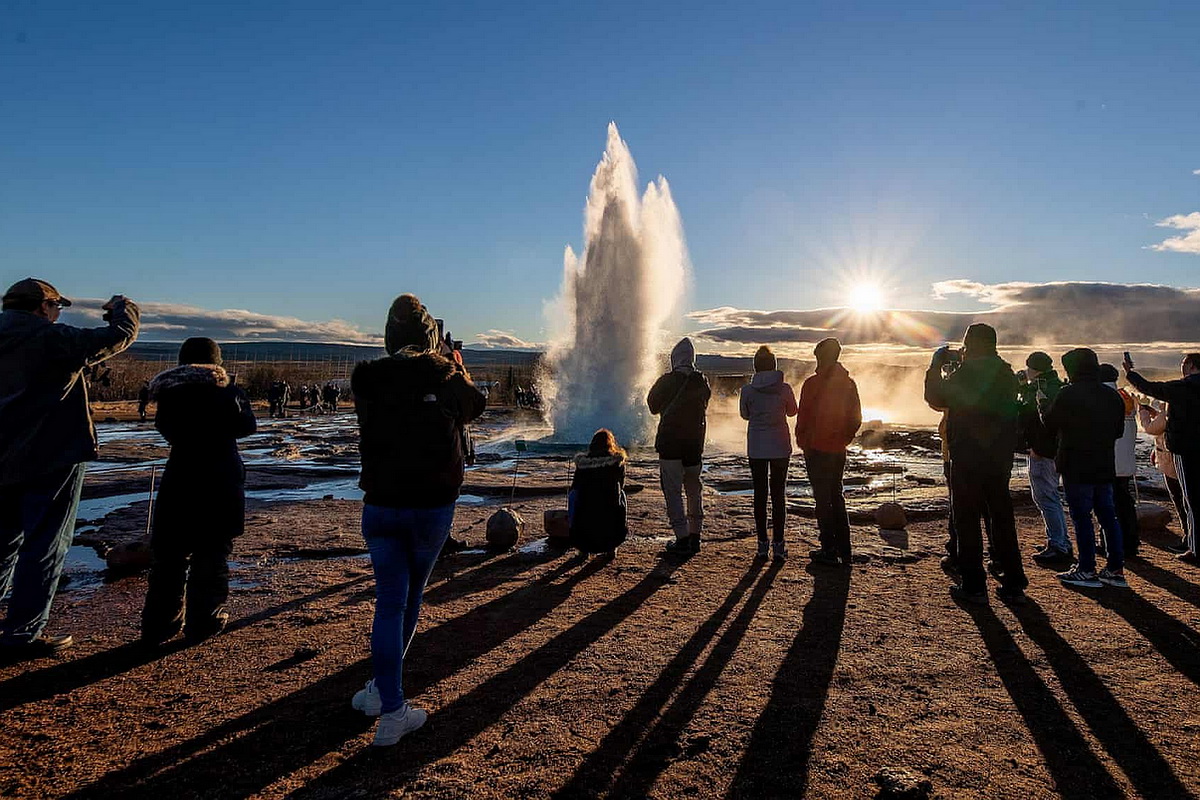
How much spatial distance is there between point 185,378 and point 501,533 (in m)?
3.59

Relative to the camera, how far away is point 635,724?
126 inches

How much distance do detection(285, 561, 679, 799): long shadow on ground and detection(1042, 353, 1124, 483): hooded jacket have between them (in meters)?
3.82

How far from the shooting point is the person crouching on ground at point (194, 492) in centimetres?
402

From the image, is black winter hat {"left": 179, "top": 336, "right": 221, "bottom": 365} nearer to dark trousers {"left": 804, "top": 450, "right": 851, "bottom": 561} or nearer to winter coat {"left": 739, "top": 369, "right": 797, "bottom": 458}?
winter coat {"left": 739, "top": 369, "right": 797, "bottom": 458}

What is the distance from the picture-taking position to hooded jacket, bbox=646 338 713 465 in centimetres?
634

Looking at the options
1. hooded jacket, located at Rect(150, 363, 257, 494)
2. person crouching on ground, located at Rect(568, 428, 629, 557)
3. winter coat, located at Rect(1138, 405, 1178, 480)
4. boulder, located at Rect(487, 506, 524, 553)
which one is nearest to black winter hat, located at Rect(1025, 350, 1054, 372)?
winter coat, located at Rect(1138, 405, 1178, 480)

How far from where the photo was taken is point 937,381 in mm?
5203

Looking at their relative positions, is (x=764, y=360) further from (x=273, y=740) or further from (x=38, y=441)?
(x=38, y=441)

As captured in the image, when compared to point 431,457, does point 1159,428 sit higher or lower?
lower

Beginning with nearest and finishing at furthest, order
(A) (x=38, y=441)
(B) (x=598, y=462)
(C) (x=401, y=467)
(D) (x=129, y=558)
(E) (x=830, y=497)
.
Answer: (C) (x=401, y=467), (A) (x=38, y=441), (D) (x=129, y=558), (E) (x=830, y=497), (B) (x=598, y=462)

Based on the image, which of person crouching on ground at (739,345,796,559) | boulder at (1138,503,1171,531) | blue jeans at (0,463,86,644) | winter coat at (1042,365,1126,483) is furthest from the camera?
boulder at (1138,503,1171,531)

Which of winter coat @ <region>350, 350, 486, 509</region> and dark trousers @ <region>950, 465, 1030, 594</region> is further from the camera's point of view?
dark trousers @ <region>950, 465, 1030, 594</region>

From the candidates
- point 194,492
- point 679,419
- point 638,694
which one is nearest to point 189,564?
point 194,492

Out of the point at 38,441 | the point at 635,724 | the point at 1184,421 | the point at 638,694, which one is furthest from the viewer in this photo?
the point at 1184,421
